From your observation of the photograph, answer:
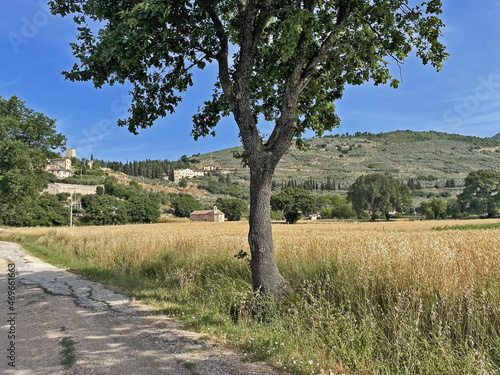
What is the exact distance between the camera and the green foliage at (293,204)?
83.7m

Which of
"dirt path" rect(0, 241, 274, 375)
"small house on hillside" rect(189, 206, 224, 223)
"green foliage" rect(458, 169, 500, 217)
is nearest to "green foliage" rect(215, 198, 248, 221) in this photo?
"small house on hillside" rect(189, 206, 224, 223)

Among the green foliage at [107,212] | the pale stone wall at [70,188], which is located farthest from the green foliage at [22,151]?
the pale stone wall at [70,188]

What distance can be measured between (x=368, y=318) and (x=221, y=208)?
11982cm

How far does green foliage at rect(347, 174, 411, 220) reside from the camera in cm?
8550

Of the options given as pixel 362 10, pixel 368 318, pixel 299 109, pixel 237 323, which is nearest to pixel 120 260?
pixel 237 323

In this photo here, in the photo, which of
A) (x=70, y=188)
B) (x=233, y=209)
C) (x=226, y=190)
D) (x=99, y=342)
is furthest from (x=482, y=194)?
(x=70, y=188)

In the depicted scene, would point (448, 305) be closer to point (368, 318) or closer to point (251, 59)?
point (368, 318)

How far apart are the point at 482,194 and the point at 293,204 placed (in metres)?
48.9

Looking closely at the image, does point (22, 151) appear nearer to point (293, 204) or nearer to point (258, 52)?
point (258, 52)

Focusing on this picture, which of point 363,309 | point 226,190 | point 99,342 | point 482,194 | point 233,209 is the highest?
point 226,190

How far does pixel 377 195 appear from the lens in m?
85.2

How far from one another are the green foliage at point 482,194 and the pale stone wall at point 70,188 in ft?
463

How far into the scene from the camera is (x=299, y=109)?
785 centimetres

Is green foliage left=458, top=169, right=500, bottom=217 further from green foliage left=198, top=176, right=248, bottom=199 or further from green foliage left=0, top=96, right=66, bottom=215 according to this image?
green foliage left=198, top=176, right=248, bottom=199
